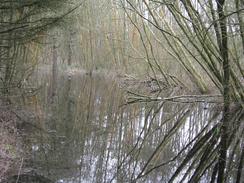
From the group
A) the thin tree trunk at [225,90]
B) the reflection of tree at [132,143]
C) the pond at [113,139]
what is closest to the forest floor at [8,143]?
the pond at [113,139]

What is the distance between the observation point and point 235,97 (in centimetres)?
1038

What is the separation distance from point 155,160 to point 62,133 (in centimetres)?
269

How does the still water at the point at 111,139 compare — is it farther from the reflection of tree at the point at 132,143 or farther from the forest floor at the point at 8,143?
the forest floor at the point at 8,143

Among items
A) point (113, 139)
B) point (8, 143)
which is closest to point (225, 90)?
point (113, 139)

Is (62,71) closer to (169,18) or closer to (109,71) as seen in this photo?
(109,71)

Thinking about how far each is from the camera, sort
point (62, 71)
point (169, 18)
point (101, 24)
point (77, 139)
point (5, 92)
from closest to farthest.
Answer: point (77, 139) < point (5, 92) < point (169, 18) < point (101, 24) < point (62, 71)

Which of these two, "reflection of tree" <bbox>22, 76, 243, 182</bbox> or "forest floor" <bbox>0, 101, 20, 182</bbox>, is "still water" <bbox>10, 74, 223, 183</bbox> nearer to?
"reflection of tree" <bbox>22, 76, 243, 182</bbox>

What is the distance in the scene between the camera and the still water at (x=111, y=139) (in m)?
6.18

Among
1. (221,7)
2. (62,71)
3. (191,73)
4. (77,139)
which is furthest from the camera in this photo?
(62,71)

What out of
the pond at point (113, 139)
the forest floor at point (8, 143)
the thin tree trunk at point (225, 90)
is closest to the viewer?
the forest floor at point (8, 143)

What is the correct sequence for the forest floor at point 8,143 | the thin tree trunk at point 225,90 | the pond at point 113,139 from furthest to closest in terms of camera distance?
the pond at point 113,139 → the thin tree trunk at point 225,90 → the forest floor at point 8,143

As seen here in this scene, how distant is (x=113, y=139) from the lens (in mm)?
8680

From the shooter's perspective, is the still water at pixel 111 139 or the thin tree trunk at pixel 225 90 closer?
the thin tree trunk at pixel 225 90

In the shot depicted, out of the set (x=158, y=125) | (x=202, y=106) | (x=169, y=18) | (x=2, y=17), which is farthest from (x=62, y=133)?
(x=169, y=18)
